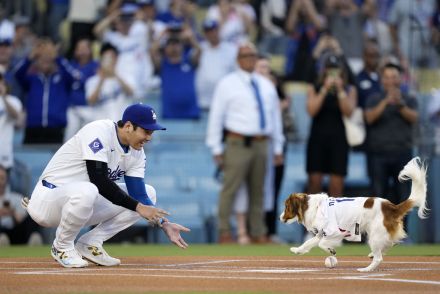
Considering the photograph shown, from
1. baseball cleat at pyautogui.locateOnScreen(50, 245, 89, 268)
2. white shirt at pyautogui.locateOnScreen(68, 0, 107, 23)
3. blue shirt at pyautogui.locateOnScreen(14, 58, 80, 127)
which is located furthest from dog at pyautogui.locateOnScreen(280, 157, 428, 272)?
white shirt at pyautogui.locateOnScreen(68, 0, 107, 23)

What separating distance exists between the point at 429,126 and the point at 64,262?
8.72m

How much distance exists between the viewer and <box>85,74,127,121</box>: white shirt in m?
17.0

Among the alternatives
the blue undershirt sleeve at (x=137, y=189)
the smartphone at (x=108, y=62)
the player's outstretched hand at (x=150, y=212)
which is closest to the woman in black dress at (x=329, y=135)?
the smartphone at (x=108, y=62)

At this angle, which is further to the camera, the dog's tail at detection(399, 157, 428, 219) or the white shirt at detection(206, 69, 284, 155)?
the white shirt at detection(206, 69, 284, 155)

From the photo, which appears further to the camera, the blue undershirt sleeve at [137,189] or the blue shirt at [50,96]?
the blue shirt at [50,96]

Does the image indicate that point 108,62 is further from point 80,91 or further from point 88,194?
point 88,194

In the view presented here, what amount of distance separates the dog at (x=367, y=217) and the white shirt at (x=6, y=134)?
291 inches

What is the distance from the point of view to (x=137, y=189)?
994 cm

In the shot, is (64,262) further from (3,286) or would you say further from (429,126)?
(429,126)

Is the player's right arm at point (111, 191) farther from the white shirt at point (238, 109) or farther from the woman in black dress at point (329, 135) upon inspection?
the woman in black dress at point (329, 135)

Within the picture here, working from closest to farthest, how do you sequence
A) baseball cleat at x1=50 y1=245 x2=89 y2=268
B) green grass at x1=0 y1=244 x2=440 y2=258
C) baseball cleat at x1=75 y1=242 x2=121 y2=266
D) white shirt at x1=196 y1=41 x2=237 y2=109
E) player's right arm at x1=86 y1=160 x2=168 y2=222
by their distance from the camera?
player's right arm at x1=86 y1=160 x2=168 y2=222 → baseball cleat at x1=50 y1=245 x2=89 y2=268 → baseball cleat at x1=75 y1=242 x2=121 y2=266 → green grass at x1=0 y1=244 x2=440 y2=258 → white shirt at x1=196 y1=41 x2=237 y2=109

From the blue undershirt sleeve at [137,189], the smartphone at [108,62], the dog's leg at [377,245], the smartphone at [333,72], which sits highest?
the smartphone at [108,62]

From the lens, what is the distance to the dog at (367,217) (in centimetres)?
919

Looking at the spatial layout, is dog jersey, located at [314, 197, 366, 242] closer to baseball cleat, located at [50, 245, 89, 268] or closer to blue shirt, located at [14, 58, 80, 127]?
baseball cleat, located at [50, 245, 89, 268]
